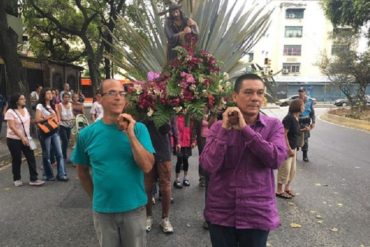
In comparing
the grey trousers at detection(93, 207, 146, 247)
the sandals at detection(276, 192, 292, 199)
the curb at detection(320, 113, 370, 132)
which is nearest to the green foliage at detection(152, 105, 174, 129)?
the grey trousers at detection(93, 207, 146, 247)

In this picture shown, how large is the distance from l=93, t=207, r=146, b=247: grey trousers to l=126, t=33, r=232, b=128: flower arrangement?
1128mm

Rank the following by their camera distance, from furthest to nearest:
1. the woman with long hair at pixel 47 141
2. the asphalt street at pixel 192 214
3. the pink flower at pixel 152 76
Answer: the woman with long hair at pixel 47 141
the asphalt street at pixel 192 214
the pink flower at pixel 152 76

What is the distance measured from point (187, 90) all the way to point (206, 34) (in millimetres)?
841

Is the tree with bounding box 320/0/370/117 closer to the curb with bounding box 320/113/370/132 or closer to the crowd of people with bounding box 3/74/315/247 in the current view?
the curb with bounding box 320/113/370/132

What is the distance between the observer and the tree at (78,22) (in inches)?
684

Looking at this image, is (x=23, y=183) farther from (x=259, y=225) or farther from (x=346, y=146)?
(x=346, y=146)

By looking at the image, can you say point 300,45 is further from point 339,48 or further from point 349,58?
point 349,58

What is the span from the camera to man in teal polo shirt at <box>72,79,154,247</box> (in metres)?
2.72

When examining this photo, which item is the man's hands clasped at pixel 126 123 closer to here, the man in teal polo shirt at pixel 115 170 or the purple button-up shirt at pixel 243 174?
the man in teal polo shirt at pixel 115 170

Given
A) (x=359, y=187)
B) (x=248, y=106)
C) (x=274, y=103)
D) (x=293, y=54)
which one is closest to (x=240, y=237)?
(x=248, y=106)

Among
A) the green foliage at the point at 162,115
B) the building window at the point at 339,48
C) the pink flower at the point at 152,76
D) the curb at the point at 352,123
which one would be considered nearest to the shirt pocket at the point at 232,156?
the green foliage at the point at 162,115

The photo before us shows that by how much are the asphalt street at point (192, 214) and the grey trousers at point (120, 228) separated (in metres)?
1.68

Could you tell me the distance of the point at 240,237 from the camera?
2584 mm

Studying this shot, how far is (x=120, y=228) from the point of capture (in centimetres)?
282
